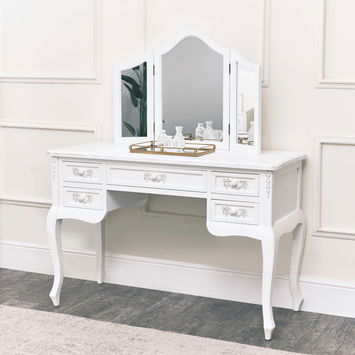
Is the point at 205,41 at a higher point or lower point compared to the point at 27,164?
higher

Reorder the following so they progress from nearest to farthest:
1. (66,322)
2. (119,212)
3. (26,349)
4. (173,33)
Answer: (26,349), (66,322), (173,33), (119,212)

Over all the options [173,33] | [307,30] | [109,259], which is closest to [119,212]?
[109,259]

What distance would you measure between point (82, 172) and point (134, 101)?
49cm

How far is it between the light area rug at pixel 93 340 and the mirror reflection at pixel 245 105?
948 millimetres

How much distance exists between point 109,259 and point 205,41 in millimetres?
1308

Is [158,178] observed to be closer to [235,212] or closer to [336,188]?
[235,212]

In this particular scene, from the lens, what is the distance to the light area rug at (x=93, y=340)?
283cm

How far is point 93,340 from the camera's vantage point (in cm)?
294

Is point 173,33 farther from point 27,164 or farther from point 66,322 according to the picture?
point 66,322

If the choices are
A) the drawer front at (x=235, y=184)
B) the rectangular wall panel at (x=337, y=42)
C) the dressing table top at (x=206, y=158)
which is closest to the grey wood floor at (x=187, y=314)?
the drawer front at (x=235, y=184)

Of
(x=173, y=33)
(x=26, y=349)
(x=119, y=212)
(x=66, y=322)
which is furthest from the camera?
(x=119, y=212)

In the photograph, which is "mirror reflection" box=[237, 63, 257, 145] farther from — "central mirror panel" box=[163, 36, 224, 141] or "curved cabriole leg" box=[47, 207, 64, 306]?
"curved cabriole leg" box=[47, 207, 64, 306]

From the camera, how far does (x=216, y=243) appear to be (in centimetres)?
350

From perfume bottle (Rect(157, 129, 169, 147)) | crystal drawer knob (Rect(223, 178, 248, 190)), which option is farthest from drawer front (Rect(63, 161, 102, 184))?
crystal drawer knob (Rect(223, 178, 248, 190))
